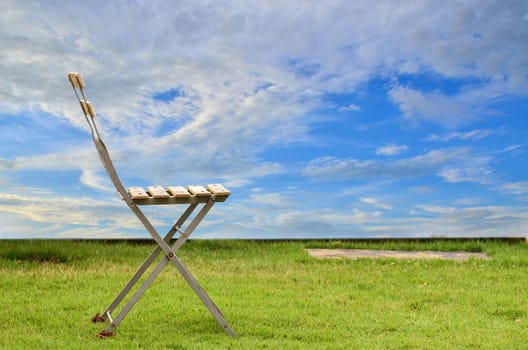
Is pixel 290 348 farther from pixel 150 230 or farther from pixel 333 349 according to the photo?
pixel 150 230

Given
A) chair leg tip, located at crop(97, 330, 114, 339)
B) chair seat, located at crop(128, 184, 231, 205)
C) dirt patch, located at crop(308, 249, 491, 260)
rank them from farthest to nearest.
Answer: dirt patch, located at crop(308, 249, 491, 260) < chair leg tip, located at crop(97, 330, 114, 339) < chair seat, located at crop(128, 184, 231, 205)

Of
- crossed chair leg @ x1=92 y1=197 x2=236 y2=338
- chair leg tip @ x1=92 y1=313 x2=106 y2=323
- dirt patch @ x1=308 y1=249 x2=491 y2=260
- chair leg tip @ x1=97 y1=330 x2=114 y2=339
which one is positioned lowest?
chair leg tip @ x1=97 y1=330 x2=114 y2=339

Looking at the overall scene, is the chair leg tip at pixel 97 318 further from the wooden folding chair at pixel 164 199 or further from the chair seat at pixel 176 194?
the chair seat at pixel 176 194

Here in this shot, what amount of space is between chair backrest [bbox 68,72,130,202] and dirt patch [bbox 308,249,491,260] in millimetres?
5491

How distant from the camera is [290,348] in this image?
13.9 feet

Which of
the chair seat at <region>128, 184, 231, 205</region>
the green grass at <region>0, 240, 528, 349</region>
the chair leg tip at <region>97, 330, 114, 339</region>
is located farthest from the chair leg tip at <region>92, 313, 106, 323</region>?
the chair seat at <region>128, 184, 231, 205</region>

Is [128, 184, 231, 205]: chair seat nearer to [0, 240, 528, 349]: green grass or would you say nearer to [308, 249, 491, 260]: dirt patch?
[0, 240, 528, 349]: green grass

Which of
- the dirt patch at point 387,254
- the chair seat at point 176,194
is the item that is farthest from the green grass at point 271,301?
Result: the chair seat at point 176,194

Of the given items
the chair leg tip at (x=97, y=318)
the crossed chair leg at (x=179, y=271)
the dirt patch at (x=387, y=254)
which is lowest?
the chair leg tip at (x=97, y=318)

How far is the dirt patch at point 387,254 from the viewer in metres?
9.42

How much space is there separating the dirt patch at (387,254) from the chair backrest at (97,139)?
5.49m

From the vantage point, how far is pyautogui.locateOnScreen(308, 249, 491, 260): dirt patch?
30.9 feet

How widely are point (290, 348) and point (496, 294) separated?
3.20 meters

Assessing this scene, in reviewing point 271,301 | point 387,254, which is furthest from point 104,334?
point 387,254
